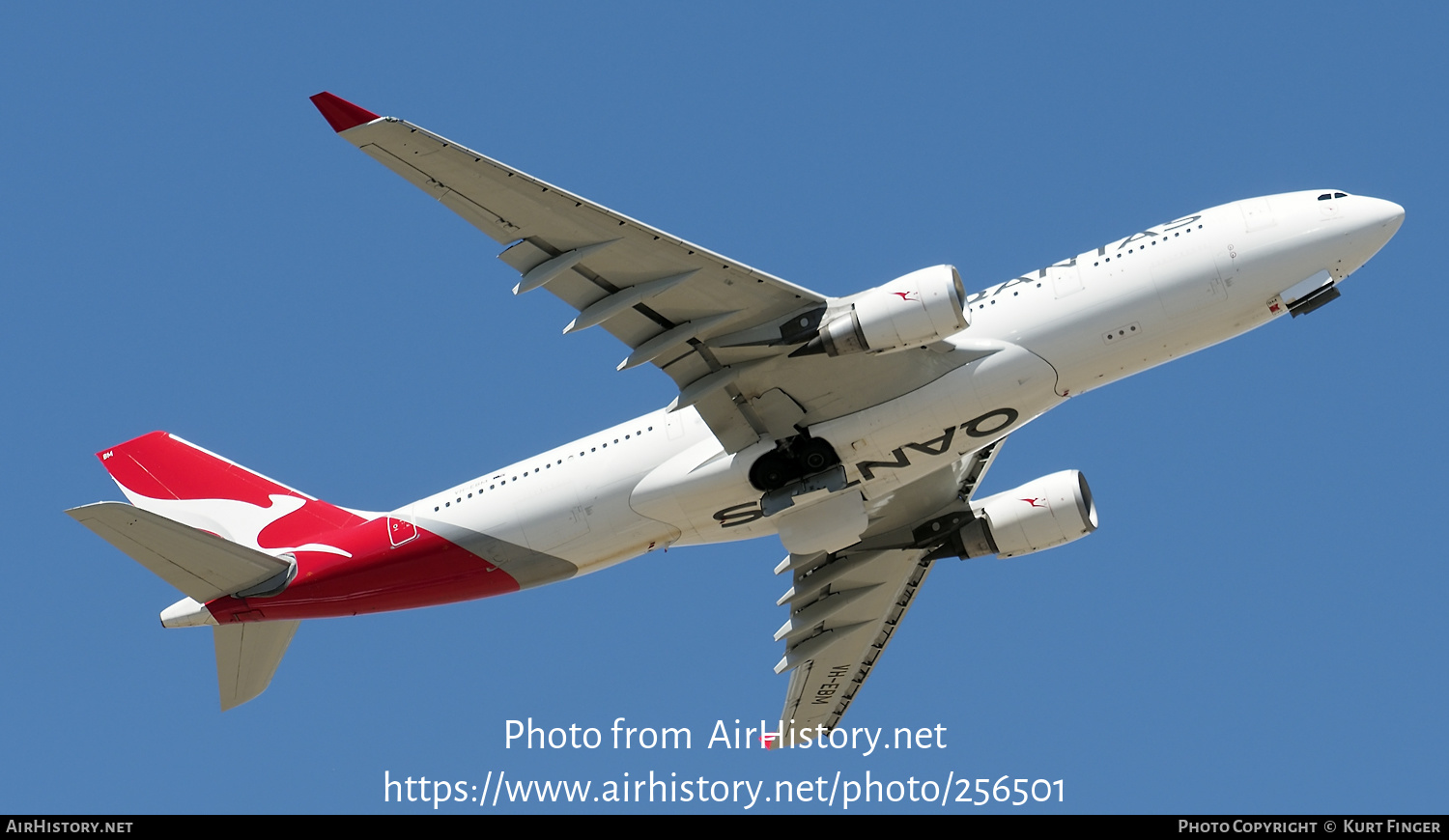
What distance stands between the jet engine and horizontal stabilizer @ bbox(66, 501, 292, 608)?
52.3ft

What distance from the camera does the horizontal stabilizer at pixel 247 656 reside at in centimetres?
3553

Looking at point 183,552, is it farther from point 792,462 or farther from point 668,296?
point 792,462

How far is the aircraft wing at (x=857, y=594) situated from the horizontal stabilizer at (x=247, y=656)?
12266 mm

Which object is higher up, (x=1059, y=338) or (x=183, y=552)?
(x=1059, y=338)

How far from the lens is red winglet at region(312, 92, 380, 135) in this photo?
25.3 metres

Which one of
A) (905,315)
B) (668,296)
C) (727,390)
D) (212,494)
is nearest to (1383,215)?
(905,315)

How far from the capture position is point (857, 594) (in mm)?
39344

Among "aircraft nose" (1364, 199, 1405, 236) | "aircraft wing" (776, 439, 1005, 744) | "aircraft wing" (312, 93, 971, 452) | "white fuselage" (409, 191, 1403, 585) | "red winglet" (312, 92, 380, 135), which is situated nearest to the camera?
"red winglet" (312, 92, 380, 135)

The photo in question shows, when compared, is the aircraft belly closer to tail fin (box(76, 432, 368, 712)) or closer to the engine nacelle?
the engine nacelle

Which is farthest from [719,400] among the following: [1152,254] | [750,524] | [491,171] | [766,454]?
[1152,254]

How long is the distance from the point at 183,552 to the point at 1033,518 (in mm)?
18938

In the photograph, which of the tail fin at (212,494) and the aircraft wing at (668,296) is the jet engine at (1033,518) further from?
the tail fin at (212,494)

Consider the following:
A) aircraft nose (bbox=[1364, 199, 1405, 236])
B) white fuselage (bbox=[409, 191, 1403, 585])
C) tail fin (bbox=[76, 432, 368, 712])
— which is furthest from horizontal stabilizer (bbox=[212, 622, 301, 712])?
aircraft nose (bbox=[1364, 199, 1405, 236])

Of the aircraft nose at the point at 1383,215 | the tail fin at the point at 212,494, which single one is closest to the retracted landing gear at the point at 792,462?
the tail fin at the point at 212,494
